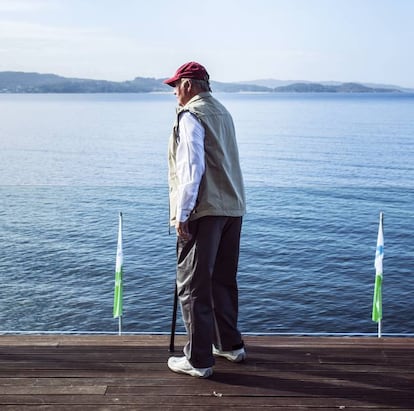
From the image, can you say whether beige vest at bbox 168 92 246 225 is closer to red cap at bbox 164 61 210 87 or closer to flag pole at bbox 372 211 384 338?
red cap at bbox 164 61 210 87

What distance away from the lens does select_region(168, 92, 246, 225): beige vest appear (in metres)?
3.58

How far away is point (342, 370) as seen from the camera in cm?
382

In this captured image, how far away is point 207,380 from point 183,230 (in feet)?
2.80

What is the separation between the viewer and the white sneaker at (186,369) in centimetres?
371

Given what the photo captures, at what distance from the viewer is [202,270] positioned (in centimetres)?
365

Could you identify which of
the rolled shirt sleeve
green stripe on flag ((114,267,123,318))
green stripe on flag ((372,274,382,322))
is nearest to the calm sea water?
green stripe on flag ((114,267,123,318))

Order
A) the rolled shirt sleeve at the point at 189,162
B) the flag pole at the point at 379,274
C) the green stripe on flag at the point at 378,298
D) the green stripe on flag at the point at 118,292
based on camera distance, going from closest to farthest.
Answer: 1. the rolled shirt sleeve at the point at 189,162
2. the flag pole at the point at 379,274
3. the green stripe on flag at the point at 378,298
4. the green stripe on flag at the point at 118,292

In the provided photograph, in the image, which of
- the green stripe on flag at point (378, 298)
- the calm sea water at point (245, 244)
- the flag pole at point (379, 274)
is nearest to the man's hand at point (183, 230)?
the flag pole at point (379, 274)

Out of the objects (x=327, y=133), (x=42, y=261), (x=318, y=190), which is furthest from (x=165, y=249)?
(x=327, y=133)

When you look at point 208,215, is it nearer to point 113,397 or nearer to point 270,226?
point 113,397

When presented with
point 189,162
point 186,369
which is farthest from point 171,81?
point 186,369

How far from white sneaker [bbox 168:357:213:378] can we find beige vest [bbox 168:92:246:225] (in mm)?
802

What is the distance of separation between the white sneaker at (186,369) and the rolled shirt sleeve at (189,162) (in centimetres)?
85

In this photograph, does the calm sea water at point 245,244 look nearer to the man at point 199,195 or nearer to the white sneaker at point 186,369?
the white sneaker at point 186,369
